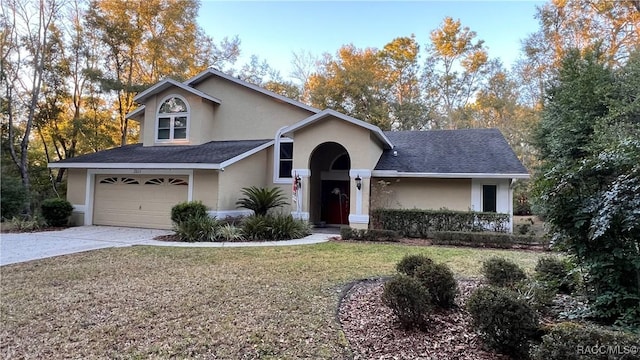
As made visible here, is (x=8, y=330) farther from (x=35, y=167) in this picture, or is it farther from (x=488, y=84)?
(x=488, y=84)

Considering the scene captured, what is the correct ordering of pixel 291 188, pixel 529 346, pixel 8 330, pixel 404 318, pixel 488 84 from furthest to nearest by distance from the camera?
pixel 488 84 < pixel 291 188 < pixel 8 330 < pixel 404 318 < pixel 529 346

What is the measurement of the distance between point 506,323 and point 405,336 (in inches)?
39.3

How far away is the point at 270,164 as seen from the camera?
15.0m

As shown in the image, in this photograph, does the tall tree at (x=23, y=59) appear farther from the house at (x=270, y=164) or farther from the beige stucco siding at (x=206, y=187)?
the beige stucco siding at (x=206, y=187)

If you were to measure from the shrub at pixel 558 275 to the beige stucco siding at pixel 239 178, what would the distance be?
10283 millimetres

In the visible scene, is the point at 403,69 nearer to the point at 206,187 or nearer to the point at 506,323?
the point at 206,187

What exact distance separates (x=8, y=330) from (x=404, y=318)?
468cm

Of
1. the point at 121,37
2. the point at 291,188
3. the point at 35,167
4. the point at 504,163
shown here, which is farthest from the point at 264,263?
the point at 35,167

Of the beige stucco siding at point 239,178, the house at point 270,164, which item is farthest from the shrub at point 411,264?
the beige stucco siding at point 239,178

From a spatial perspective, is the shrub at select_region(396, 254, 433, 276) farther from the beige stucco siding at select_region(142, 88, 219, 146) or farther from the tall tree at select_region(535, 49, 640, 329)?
the beige stucco siding at select_region(142, 88, 219, 146)

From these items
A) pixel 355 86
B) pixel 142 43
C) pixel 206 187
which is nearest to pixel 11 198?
pixel 206 187

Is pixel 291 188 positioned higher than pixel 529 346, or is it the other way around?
pixel 291 188

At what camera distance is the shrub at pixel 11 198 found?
1589 centimetres

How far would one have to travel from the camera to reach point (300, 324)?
398cm
